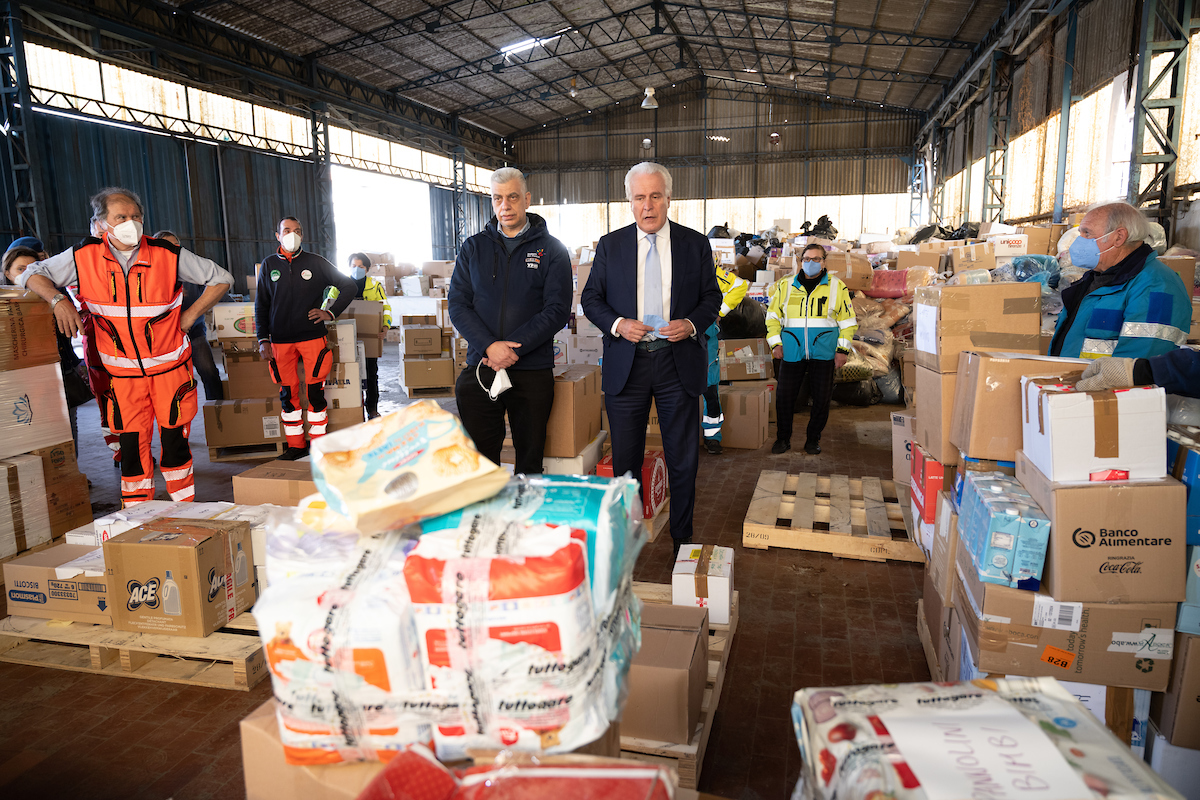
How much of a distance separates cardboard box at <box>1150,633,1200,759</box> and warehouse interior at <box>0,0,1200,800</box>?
0.03ft

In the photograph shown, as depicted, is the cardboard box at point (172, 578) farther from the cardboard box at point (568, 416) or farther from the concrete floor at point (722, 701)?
the cardboard box at point (568, 416)

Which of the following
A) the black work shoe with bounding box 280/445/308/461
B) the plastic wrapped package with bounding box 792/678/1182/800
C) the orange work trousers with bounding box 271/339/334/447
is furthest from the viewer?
the black work shoe with bounding box 280/445/308/461

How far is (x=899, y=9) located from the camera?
523 inches

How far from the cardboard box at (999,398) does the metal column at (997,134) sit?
13.0 metres

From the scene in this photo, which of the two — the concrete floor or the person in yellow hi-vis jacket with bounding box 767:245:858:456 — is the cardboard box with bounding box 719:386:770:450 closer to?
the person in yellow hi-vis jacket with bounding box 767:245:858:456

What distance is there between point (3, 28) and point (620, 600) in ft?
42.8

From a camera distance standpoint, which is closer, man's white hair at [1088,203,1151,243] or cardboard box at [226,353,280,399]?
man's white hair at [1088,203,1151,243]

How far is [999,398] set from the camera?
235 cm

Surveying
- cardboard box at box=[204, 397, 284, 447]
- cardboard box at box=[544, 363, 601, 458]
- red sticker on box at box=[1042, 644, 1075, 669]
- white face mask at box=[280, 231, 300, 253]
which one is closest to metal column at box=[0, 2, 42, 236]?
cardboard box at box=[204, 397, 284, 447]

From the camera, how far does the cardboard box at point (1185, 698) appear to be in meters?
1.84

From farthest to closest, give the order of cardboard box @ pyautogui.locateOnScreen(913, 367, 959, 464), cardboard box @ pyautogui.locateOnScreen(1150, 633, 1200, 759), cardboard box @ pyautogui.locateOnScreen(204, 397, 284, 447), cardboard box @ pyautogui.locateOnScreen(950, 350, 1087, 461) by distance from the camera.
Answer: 1. cardboard box @ pyautogui.locateOnScreen(204, 397, 284, 447)
2. cardboard box @ pyautogui.locateOnScreen(913, 367, 959, 464)
3. cardboard box @ pyautogui.locateOnScreen(950, 350, 1087, 461)
4. cardboard box @ pyautogui.locateOnScreen(1150, 633, 1200, 759)

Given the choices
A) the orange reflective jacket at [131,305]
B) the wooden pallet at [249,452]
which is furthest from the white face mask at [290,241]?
the orange reflective jacket at [131,305]

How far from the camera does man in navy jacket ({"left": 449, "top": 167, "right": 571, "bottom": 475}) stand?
11.3 ft

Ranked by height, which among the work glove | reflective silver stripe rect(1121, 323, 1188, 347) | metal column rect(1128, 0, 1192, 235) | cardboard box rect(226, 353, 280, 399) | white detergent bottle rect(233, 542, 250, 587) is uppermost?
metal column rect(1128, 0, 1192, 235)
